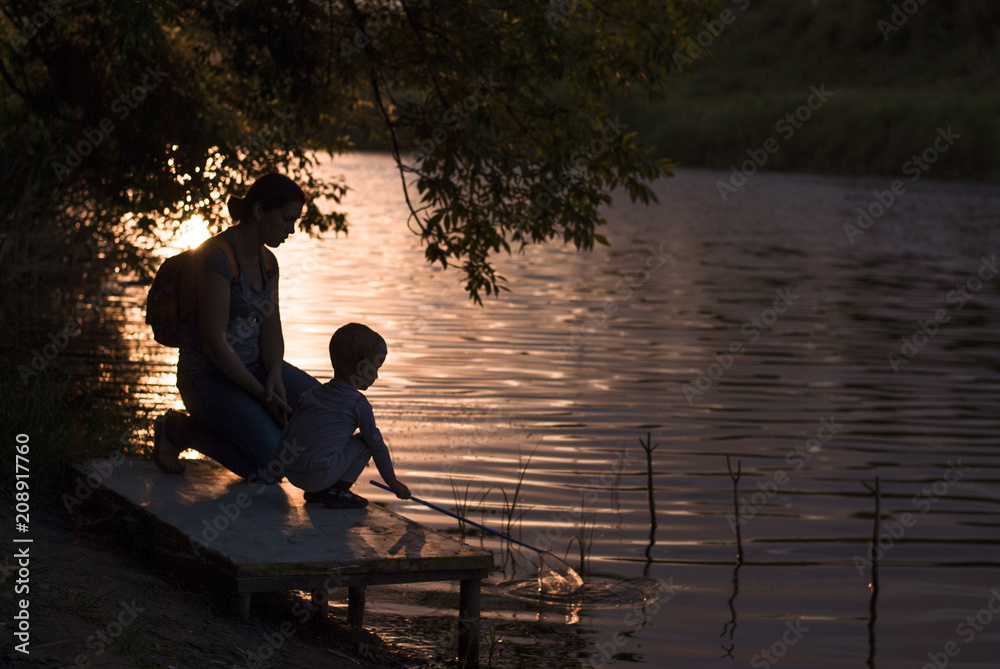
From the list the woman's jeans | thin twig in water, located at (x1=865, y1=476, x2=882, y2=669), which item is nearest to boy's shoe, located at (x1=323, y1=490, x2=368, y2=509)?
the woman's jeans

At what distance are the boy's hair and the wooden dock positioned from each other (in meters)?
0.70

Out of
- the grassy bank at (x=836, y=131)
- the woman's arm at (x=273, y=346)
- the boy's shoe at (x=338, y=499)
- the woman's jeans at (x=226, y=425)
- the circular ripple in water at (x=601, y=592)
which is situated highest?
the grassy bank at (x=836, y=131)

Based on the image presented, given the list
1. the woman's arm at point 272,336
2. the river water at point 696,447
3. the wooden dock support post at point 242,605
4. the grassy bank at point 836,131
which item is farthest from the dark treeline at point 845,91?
the wooden dock support post at point 242,605

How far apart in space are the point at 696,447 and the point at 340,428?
5282mm

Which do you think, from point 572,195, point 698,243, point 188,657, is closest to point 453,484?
point 572,195

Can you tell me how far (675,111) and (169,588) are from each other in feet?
237

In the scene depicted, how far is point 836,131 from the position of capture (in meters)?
66.5

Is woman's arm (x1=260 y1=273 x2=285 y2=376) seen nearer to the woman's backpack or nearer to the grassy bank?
the woman's backpack

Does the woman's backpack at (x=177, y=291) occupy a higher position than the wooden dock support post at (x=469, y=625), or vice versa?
the woman's backpack at (x=177, y=291)

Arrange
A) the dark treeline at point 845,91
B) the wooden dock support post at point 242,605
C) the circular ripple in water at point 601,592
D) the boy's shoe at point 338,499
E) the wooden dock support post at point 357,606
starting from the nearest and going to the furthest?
the wooden dock support post at point 242,605, the boy's shoe at point 338,499, the wooden dock support post at point 357,606, the circular ripple in water at point 601,592, the dark treeline at point 845,91

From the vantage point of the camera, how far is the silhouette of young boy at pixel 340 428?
19.2ft

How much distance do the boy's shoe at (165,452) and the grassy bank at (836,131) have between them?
55.6 m

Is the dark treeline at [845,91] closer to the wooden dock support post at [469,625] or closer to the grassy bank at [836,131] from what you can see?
the grassy bank at [836,131]

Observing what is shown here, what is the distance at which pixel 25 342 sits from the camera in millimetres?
12094
